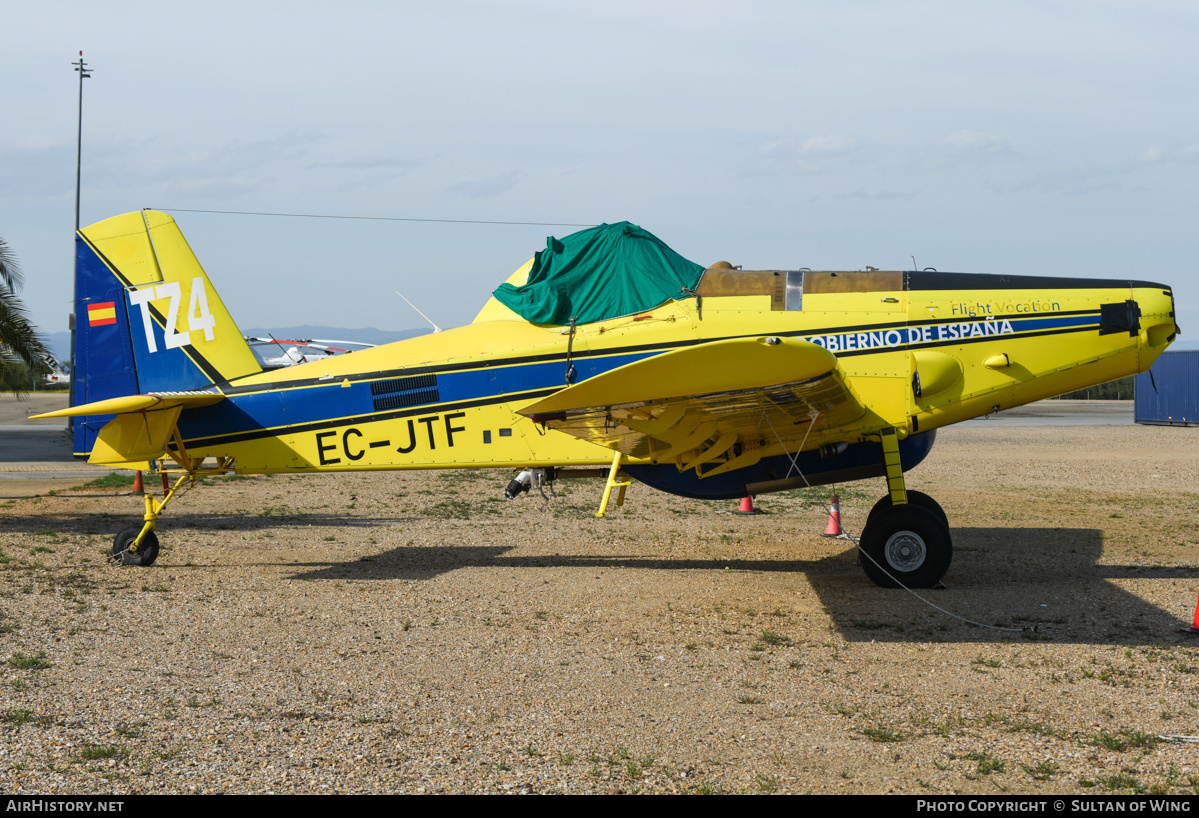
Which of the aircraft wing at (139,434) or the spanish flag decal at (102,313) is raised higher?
the spanish flag decal at (102,313)

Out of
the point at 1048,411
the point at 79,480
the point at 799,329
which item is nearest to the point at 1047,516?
the point at 799,329

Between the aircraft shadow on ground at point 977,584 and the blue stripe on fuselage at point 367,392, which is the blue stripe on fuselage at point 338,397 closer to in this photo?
the blue stripe on fuselage at point 367,392

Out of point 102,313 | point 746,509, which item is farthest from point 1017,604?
point 102,313

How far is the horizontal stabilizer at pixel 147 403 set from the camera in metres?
8.73

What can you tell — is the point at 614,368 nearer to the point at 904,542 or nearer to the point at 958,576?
the point at 904,542

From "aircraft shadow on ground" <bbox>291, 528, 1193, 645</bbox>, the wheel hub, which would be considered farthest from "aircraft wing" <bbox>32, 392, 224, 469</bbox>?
the wheel hub

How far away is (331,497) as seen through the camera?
49.6 feet

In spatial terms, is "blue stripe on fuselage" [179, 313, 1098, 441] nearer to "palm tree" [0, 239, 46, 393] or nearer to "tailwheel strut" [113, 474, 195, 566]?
"tailwheel strut" [113, 474, 195, 566]

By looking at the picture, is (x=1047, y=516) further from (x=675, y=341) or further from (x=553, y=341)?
(x=553, y=341)

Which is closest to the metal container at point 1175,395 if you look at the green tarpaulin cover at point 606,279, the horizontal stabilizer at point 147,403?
the green tarpaulin cover at point 606,279

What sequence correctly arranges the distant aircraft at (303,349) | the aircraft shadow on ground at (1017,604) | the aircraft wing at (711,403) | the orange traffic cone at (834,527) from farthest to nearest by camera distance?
1. the distant aircraft at (303,349)
2. the orange traffic cone at (834,527)
3. the aircraft shadow on ground at (1017,604)
4. the aircraft wing at (711,403)

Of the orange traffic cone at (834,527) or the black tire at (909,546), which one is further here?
the orange traffic cone at (834,527)

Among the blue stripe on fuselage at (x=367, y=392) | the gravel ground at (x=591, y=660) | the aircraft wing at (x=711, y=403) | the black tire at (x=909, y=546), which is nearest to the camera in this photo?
the gravel ground at (x=591, y=660)

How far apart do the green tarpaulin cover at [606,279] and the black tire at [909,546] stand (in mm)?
2825
